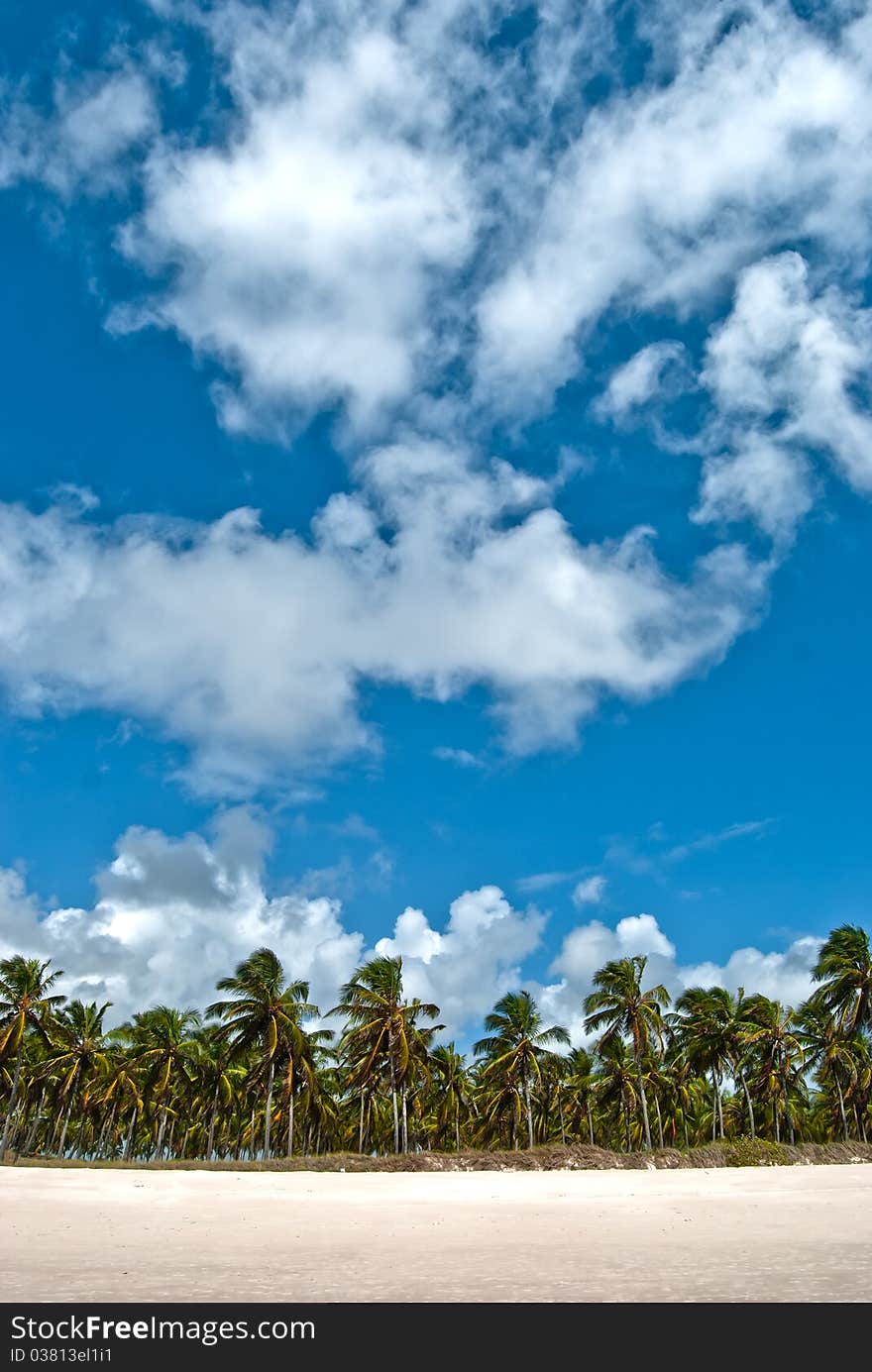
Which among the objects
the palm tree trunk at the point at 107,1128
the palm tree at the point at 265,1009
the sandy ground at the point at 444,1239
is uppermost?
the palm tree at the point at 265,1009

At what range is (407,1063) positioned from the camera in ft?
134

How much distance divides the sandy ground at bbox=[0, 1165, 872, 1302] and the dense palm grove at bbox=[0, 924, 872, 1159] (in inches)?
661

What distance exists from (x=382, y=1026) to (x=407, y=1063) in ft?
7.11

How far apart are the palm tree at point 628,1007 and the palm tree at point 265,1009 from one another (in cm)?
1519

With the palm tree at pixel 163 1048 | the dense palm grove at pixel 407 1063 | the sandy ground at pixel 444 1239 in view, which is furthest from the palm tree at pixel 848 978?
the palm tree at pixel 163 1048

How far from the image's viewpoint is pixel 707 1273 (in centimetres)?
898

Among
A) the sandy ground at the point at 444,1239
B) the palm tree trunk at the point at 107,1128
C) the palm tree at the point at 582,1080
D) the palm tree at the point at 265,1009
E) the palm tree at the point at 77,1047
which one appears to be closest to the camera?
the sandy ground at the point at 444,1239

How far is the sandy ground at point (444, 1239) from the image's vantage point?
27.5 ft

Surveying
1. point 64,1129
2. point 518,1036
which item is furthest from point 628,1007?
point 64,1129

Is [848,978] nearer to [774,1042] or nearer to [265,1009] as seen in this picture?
[774,1042]

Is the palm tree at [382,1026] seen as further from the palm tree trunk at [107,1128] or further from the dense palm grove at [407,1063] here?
the palm tree trunk at [107,1128]

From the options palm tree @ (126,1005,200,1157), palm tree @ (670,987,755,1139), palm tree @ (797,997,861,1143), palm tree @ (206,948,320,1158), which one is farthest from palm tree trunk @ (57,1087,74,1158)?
palm tree @ (797,997,861,1143)
